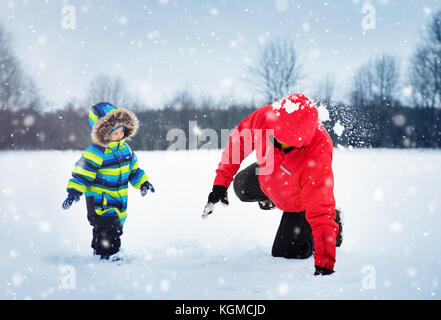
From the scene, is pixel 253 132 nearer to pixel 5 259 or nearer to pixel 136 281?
pixel 136 281

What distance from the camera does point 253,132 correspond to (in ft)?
9.63

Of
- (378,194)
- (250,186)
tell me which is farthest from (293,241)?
(378,194)

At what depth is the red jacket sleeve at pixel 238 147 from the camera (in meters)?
2.86

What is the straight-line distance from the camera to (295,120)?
7.45 ft

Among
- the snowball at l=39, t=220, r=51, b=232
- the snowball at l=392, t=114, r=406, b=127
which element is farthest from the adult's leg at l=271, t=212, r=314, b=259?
the snowball at l=392, t=114, r=406, b=127

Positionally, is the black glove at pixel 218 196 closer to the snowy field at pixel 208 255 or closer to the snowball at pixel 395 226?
the snowy field at pixel 208 255

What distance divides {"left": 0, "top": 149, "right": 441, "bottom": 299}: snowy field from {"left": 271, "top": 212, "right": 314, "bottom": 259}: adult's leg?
0.25 ft

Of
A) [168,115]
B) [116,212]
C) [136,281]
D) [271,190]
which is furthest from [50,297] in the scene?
[168,115]

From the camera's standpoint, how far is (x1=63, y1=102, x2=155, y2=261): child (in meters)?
2.71

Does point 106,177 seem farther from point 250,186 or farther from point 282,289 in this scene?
point 282,289

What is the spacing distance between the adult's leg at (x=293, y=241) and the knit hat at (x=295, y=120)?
823mm

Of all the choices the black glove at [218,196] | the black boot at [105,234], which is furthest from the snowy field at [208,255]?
the black glove at [218,196]

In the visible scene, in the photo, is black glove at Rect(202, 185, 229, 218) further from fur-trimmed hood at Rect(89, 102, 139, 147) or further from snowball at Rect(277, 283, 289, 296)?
fur-trimmed hood at Rect(89, 102, 139, 147)

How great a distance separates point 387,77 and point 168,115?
1124 cm
